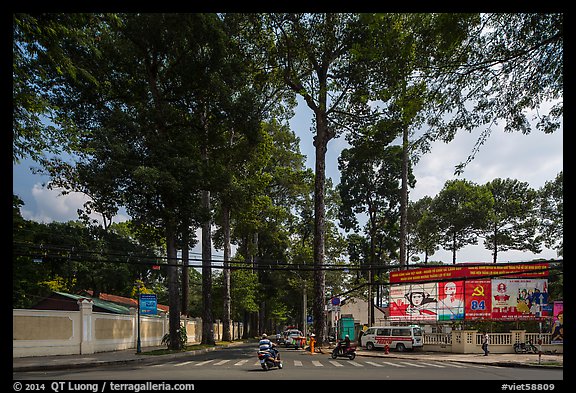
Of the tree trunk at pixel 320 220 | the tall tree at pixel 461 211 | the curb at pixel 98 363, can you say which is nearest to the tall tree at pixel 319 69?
the tree trunk at pixel 320 220

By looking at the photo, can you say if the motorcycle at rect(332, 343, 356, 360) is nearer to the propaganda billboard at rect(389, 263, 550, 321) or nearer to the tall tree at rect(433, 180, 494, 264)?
the propaganda billboard at rect(389, 263, 550, 321)

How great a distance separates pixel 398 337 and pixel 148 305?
16034mm

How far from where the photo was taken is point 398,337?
3025cm

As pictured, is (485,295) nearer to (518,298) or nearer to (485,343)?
(518,298)

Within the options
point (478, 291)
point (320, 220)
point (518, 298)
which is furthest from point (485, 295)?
point (320, 220)

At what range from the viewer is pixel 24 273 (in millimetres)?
35844

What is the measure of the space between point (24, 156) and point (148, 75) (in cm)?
1384

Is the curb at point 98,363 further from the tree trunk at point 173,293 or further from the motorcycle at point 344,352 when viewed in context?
the motorcycle at point 344,352

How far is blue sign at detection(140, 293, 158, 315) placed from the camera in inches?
965

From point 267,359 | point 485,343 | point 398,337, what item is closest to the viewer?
point 267,359

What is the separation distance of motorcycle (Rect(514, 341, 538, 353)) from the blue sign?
20.4m

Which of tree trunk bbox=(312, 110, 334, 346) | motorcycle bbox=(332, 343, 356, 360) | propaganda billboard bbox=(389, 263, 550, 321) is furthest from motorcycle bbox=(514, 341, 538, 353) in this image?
tree trunk bbox=(312, 110, 334, 346)

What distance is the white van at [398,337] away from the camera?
98.1 ft

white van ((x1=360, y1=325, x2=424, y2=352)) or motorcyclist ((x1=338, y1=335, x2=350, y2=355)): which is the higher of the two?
motorcyclist ((x1=338, y1=335, x2=350, y2=355))
